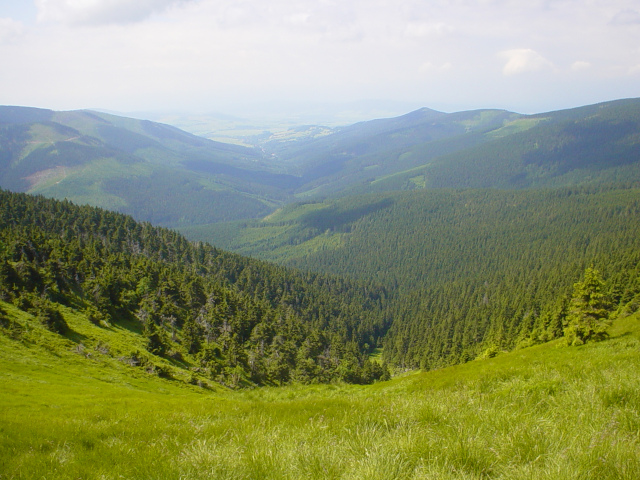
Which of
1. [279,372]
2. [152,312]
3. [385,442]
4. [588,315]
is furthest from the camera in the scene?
[152,312]

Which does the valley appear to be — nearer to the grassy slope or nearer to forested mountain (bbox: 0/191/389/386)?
the grassy slope

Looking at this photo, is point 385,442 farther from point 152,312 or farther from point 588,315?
point 152,312

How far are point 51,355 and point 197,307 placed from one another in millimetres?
45285

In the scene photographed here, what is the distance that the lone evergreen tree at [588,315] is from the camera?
1098 inches

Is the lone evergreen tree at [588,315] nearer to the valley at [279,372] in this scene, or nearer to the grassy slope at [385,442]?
the valley at [279,372]

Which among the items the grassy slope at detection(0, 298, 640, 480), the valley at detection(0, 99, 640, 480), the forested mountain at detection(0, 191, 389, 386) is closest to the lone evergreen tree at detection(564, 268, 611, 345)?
the valley at detection(0, 99, 640, 480)

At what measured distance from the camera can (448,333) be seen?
112 metres

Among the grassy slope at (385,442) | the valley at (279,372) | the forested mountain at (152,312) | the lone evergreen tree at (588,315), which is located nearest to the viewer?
the grassy slope at (385,442)

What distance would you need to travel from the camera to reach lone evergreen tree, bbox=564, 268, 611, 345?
2789cm

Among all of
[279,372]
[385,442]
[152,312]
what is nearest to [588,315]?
[385,442]

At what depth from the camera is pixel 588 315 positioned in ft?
94.0

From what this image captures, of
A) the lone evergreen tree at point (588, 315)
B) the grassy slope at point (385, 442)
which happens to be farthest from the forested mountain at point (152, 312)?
the lone evergreen tree at point (588, 315)

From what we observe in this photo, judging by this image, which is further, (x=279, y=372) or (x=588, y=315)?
(x=279, y=372)

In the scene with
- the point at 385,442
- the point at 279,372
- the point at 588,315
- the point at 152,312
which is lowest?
the point at 279,372
